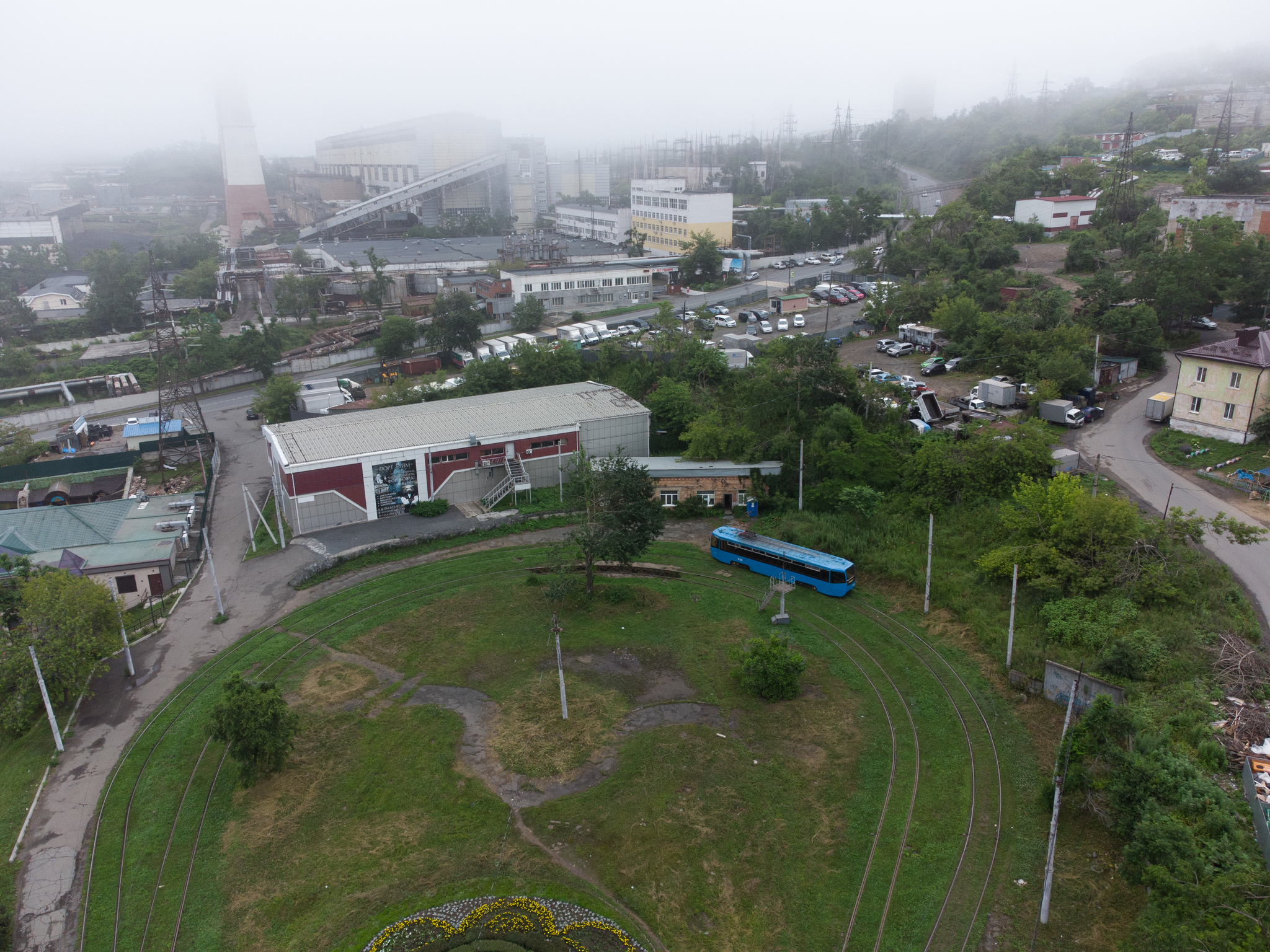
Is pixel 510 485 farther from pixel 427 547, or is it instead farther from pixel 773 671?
pixel 773 671

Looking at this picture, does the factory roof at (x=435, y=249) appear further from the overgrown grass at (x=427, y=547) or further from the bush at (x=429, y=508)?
the overgrown grass at (x=427, y=547)

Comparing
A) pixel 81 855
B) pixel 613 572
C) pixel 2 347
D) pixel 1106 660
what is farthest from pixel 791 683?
pixel 2 347

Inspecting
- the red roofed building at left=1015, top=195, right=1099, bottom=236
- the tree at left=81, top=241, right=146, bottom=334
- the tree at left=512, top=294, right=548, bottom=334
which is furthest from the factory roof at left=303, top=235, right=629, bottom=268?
the red roofed building at left=1015, top=195, right=1099, bottom=236

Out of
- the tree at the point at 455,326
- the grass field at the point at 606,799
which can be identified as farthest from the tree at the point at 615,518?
the tree at the point at 455,326

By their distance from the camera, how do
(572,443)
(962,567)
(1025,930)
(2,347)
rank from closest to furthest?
(1025,930) → (962,567) → (572,443) → (2,347)

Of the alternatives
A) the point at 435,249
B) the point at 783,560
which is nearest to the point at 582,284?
the point at 435,249

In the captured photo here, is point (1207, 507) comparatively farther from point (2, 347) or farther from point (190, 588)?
point (2, 347)
